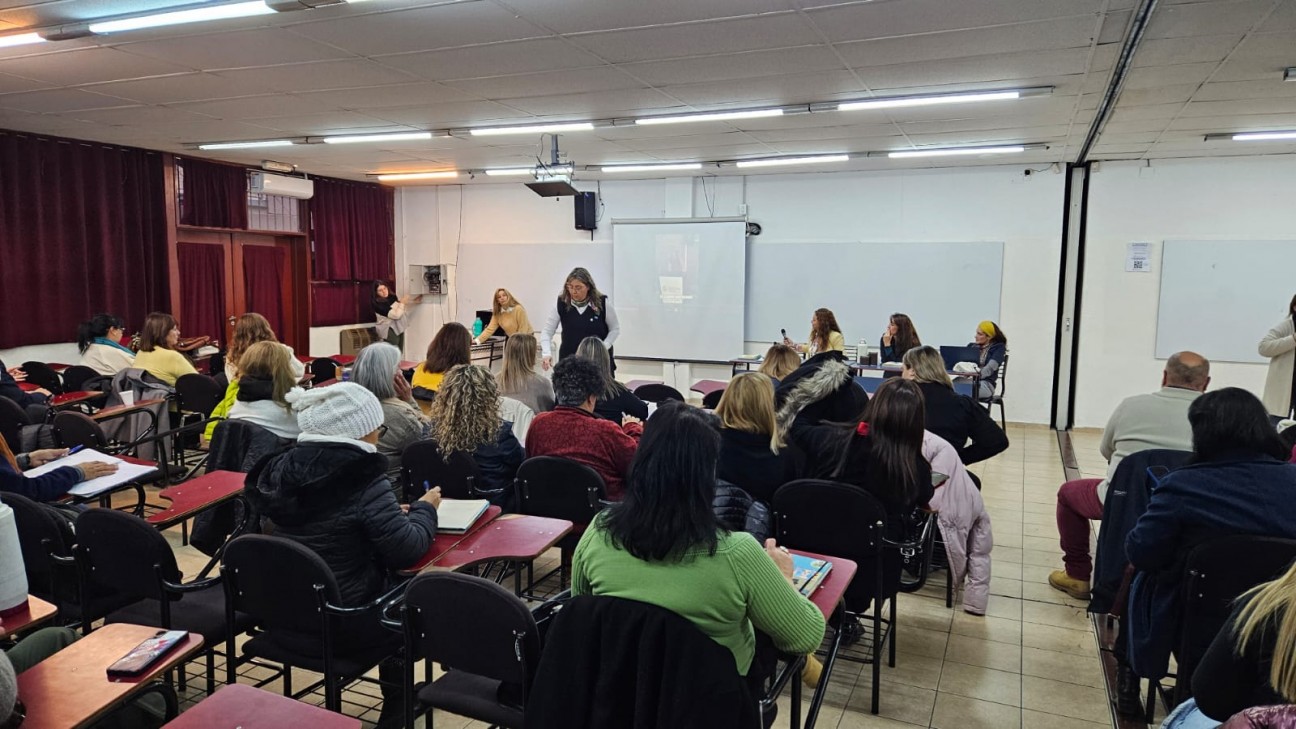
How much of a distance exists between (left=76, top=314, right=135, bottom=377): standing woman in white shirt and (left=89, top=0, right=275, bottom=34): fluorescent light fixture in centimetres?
320

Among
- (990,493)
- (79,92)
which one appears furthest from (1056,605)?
(79,92)

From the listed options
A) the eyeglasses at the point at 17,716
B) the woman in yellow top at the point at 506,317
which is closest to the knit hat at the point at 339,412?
the eyeglasses at the point at 17,716

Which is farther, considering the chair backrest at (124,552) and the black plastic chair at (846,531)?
the black plastic chair at (846,531)

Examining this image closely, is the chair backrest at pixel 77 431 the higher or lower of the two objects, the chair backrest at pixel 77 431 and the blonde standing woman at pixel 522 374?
the lower

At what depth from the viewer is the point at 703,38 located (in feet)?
12.7

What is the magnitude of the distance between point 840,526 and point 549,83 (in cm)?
330

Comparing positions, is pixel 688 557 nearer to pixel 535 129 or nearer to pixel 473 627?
pixel 473 627

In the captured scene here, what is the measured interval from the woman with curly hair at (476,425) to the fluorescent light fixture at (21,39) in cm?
274

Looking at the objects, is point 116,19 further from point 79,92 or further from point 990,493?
point 990,493

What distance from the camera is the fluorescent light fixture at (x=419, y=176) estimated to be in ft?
30.7

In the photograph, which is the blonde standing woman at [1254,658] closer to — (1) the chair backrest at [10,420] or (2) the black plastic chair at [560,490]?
(2) the black plastic chair at [560,490]

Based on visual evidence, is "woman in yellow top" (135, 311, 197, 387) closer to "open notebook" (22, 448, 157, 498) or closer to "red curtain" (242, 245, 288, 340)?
"open notebook" (22, 448, 157, 498)

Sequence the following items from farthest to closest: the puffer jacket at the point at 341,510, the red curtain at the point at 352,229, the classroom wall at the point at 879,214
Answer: the red curtain at the point at 352,229
the classroom wall at the point at 879,214
the puffer jacket at the point at 341,510

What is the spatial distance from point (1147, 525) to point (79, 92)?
644 centimetres
